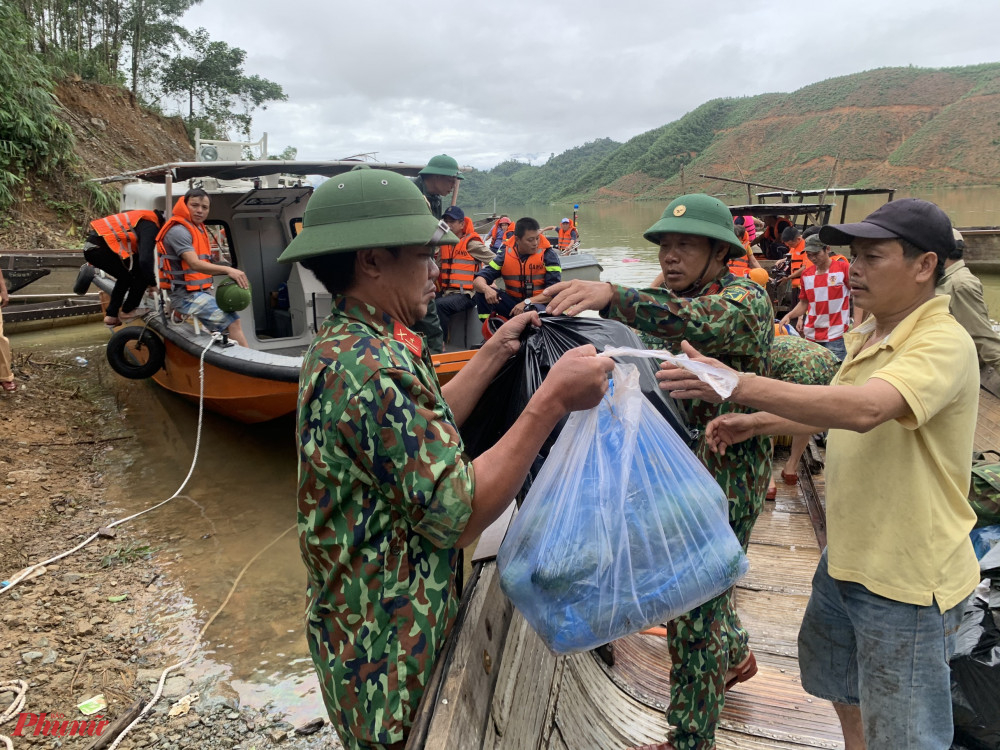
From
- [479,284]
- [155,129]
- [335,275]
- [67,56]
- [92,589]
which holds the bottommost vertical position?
Answer: [92,589]

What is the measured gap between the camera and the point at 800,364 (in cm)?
332

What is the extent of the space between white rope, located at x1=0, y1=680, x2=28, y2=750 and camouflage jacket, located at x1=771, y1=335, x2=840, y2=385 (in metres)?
3.68

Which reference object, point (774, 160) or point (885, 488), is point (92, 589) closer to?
point (885, 488)

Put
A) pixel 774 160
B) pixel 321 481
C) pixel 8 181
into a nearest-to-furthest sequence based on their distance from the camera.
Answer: pixel 321 481 < pixel 8 181 < pixel 774 160

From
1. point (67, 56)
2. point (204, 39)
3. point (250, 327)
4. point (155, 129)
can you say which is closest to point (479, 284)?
point (250, 327)

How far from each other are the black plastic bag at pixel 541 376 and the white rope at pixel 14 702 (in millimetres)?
2315

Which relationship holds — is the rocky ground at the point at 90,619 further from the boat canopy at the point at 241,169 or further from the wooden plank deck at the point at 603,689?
the boat canopy at the point at 241,169

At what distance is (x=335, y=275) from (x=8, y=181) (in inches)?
Result: 623

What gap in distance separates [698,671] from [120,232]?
267 inches

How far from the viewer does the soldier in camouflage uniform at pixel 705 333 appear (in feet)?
5.59

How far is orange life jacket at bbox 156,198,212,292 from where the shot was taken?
5.50m

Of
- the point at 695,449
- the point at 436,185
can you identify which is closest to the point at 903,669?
the point at 695,449

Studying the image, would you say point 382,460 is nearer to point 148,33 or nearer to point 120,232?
point 120,232

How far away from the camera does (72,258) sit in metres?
9.64
